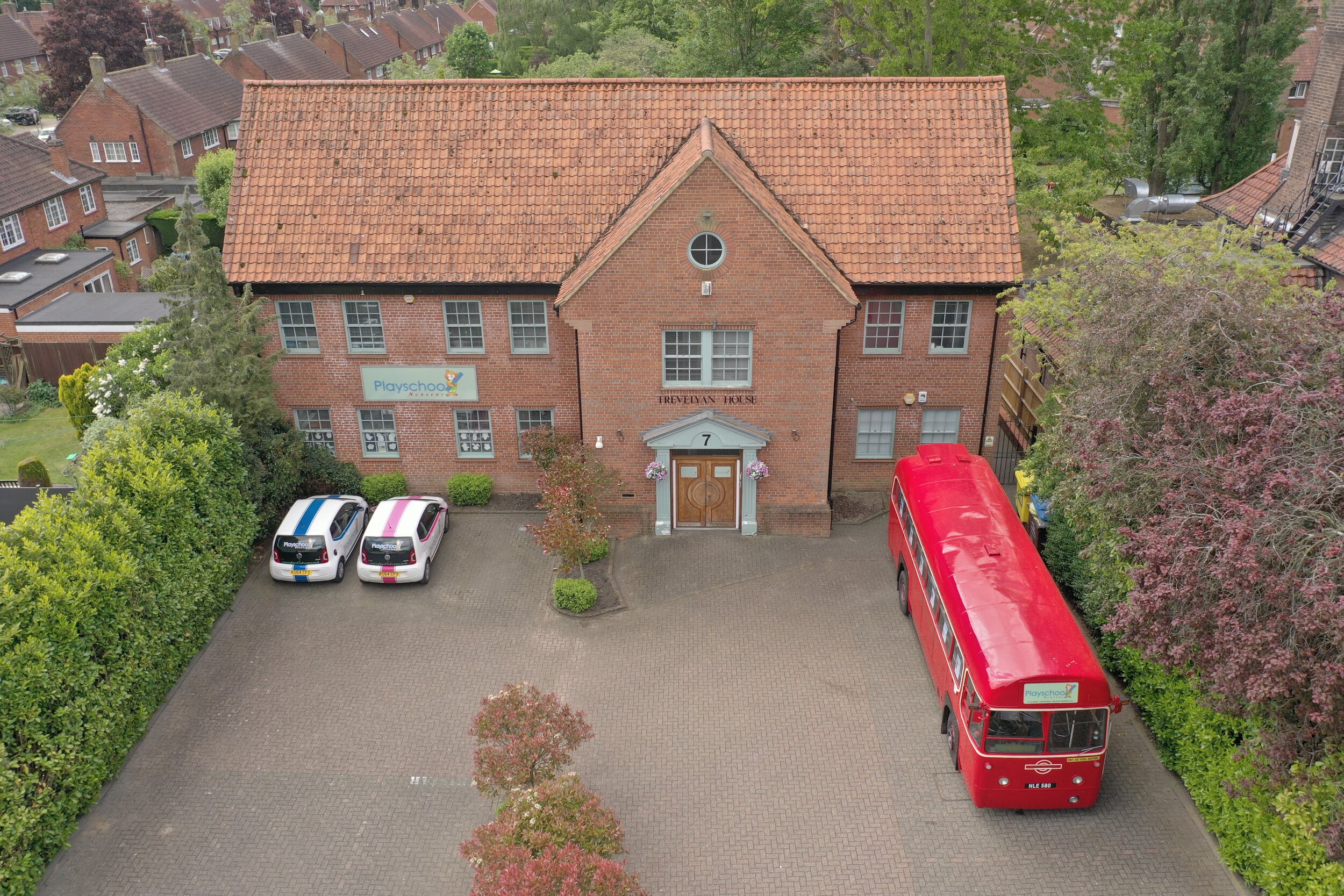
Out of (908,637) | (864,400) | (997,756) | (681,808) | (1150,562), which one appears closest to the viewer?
(1150,562)

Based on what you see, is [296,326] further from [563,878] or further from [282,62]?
[282,62]

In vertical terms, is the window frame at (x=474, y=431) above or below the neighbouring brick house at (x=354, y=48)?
below

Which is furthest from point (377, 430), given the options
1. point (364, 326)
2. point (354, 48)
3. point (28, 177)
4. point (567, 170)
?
point (354, 48)

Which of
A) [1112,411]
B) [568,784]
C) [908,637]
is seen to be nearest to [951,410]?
[908,637]

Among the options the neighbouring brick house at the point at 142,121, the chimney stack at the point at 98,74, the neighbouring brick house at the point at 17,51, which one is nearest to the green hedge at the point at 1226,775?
the neighbouring brick house at the point at 142,121

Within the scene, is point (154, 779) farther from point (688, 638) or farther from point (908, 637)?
point (908, 637)

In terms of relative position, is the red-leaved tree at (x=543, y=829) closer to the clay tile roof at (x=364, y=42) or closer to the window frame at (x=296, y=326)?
the window frame at (x=296, y=326)
